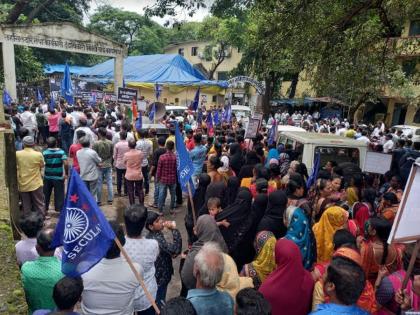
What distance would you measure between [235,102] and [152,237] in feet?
115

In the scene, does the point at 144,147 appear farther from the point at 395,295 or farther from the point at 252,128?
the point at 395,295

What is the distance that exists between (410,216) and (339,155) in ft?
Answer: 16.6

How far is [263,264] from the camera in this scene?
3.53 m

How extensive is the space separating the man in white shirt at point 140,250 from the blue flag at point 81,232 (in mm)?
530

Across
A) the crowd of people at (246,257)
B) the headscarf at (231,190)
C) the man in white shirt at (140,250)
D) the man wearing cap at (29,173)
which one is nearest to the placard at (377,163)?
the crowd of people at (246,257)

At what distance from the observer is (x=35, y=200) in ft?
22.2

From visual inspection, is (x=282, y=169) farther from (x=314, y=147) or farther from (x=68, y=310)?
(x=68, y=310)

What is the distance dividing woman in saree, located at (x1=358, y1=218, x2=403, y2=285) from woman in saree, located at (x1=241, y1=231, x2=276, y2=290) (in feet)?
2.71

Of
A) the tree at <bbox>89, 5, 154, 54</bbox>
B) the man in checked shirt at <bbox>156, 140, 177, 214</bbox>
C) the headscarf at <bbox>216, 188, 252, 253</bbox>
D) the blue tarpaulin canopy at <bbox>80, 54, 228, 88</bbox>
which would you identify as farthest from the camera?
the tree at <bbox>89, 5, 154, 54</bbox>

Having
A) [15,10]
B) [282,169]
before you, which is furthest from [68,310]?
[15,10]

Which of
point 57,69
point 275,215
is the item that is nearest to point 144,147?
point 275,215

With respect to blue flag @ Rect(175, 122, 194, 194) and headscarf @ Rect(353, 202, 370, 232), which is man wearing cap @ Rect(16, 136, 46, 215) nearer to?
blue flag @ Rect(175, 122, 194, 194)

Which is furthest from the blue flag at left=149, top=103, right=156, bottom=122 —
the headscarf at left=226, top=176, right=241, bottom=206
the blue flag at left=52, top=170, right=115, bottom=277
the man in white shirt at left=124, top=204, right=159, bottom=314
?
the blue flag at left=52, top=170, right=115, bottom=277

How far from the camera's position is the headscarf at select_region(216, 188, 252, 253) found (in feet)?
14.9
